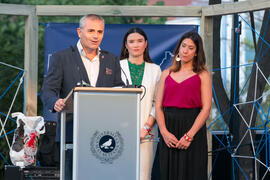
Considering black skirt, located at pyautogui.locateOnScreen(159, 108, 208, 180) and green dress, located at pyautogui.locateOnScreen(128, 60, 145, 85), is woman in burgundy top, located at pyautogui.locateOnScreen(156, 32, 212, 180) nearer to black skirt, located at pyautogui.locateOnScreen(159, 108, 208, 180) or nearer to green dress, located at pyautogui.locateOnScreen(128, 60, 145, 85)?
black skirt, located at pyautogui.locateOnScreen(159, 108, 208, 180)

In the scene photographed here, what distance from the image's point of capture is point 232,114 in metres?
6.29

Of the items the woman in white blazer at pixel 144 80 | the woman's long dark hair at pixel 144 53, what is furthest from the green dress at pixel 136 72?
the woman's long dark hair at pixel 144 53

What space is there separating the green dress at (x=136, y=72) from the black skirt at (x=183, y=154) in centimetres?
54

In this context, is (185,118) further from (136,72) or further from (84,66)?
(84,66)

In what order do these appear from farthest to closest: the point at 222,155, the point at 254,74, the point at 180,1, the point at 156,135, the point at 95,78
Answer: the point at 180,1
the point at 222,155
the point at 254,74
the point at 156,135
the point at 95,78

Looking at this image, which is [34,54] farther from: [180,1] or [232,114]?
[180,1]

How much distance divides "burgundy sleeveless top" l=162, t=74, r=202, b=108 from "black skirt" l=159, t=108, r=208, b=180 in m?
0.05

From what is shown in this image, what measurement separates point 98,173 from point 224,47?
1340 cm

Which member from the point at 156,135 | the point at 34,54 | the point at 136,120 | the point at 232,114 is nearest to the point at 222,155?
the point at 232,114

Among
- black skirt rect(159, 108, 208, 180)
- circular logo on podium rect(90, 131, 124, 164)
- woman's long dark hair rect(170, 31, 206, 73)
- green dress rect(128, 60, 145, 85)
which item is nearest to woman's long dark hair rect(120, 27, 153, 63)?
green dress rect(128, 60, 145, 85)

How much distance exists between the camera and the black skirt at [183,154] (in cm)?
477

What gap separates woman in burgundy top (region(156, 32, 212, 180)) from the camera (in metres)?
4.77

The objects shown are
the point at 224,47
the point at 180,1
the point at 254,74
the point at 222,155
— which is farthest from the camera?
the point at 180,1

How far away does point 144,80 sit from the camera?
207 inches
